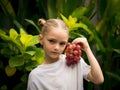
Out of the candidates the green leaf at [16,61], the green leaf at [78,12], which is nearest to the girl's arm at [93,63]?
the green leaf at [16,61]

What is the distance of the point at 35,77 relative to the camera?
1614 millimetres

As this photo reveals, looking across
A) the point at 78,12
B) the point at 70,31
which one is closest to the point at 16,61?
the point at 70,31

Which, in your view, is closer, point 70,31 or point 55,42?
point 55,42

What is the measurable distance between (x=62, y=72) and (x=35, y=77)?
118 millimetres

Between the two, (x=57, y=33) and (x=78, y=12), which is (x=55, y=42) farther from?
(x=78, y=12)

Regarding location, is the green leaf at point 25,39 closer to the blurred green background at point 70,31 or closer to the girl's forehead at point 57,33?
the blurred green background at point 70,31

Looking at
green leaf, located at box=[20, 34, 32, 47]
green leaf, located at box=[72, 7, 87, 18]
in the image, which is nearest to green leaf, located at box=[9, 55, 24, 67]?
green leaf, located at box=[20, 34, 32, 47]

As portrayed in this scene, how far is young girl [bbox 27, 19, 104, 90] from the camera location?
1.57m

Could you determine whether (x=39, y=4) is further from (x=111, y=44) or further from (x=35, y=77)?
(x=35, y=77)

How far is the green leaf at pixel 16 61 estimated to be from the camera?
2.35 meters

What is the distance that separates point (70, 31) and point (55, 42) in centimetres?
97

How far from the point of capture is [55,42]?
156cm

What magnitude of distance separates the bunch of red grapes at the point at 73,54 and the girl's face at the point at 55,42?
0.12 feet

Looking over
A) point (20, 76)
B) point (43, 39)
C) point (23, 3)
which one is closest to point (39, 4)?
point (23, 3)
